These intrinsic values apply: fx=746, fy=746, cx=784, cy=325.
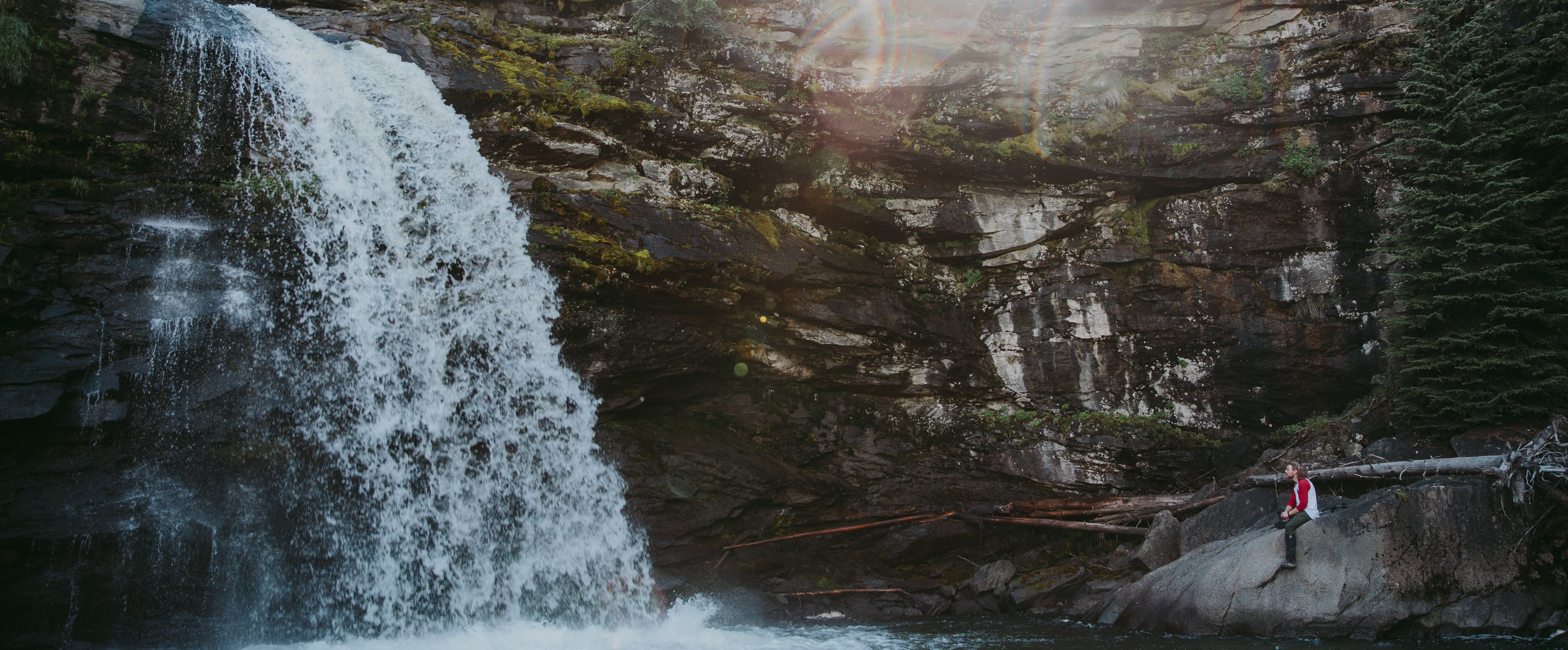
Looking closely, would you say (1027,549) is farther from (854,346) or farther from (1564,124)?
(1564,124)

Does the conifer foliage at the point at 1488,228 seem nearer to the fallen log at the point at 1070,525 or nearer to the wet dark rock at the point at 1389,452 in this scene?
the wet dark rock at the point at 1389,452

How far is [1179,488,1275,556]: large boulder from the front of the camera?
32.9ft

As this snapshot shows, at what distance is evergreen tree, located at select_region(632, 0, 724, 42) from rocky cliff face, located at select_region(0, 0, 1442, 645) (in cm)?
29

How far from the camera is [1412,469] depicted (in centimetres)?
882

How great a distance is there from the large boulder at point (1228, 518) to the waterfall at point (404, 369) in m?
7.89

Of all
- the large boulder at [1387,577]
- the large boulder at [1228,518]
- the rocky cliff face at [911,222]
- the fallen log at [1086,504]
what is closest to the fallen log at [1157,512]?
the fallen log at [1086,504]

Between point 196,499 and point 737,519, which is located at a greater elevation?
point 196,499

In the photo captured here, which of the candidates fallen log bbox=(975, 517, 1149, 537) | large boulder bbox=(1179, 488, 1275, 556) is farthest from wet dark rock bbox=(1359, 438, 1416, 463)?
fallen log bbox=(975, 517, 1149, 537)

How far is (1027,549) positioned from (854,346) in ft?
14.6

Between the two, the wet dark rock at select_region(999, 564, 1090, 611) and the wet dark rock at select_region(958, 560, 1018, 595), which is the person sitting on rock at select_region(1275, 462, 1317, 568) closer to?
the wet dark rock at select_region(999, 564, 1090, 611)

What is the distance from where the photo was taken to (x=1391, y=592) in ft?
25.8

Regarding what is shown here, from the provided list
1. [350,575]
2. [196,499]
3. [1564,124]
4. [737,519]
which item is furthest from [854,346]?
[1564,124]

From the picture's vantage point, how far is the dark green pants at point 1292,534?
8.18 metres

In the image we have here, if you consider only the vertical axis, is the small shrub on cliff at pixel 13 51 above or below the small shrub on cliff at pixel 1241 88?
below
